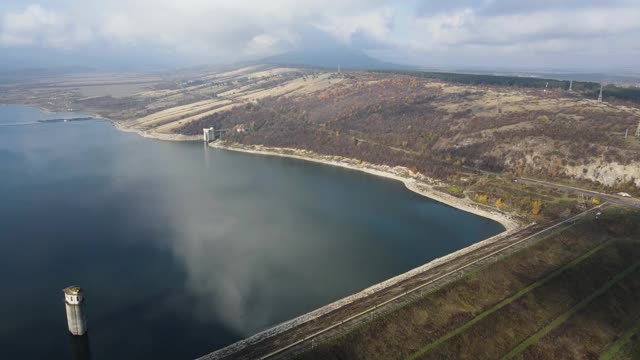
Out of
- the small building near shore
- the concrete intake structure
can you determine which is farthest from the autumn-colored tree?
the small building near shore

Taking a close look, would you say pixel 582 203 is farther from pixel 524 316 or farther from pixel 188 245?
pixel 188 245

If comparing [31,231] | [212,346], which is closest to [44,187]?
[31,231]

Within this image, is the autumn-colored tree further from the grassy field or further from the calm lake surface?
the grassy field

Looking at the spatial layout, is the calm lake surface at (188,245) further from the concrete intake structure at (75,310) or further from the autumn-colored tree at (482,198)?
the autumn-colored tree at (482,198)

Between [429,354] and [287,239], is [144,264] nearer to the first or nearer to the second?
[287,239]

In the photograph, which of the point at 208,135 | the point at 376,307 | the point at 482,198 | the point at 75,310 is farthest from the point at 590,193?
the point at 208,135

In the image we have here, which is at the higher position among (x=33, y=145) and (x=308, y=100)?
(x=308, y=100)

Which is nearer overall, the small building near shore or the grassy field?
the grassy field
